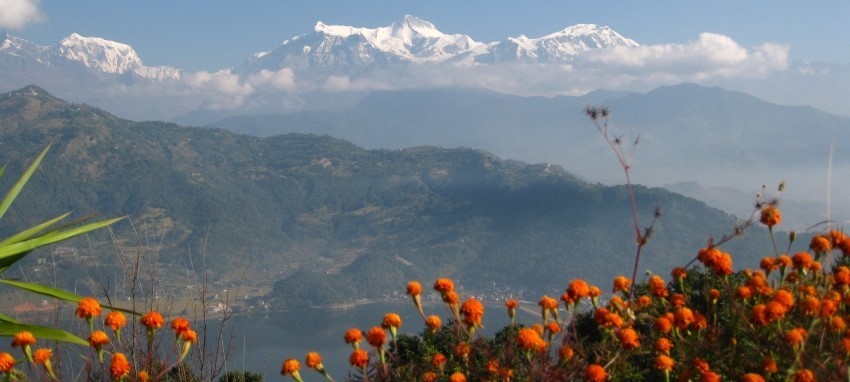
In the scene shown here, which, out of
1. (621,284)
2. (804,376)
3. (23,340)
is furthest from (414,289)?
(23,340)

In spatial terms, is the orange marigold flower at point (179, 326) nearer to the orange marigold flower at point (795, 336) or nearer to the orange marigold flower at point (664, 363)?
the orange marigold flower at point (664, 363)

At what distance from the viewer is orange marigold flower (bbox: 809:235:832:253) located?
9.39 ft

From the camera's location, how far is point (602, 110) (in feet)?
11.4

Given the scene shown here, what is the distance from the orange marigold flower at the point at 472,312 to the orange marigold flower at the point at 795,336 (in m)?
0.92

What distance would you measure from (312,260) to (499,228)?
1976 inches

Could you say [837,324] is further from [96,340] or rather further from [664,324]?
[96,340]

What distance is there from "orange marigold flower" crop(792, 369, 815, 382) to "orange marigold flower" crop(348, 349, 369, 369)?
1.22 metres

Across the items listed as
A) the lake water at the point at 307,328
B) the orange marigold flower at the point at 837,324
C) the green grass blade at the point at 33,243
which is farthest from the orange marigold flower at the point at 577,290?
the lake water at the point at 307,328

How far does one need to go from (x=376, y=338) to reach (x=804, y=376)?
123 centimetres

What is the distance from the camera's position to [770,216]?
2.85 meters

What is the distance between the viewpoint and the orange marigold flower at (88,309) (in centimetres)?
264

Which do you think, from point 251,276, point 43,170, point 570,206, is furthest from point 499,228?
point 43,170

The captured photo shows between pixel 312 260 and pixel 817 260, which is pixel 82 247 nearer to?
pixel 312 260

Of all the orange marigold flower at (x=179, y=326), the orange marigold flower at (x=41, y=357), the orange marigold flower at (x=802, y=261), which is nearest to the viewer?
the orange marigold flower at (x=41, y=357)
